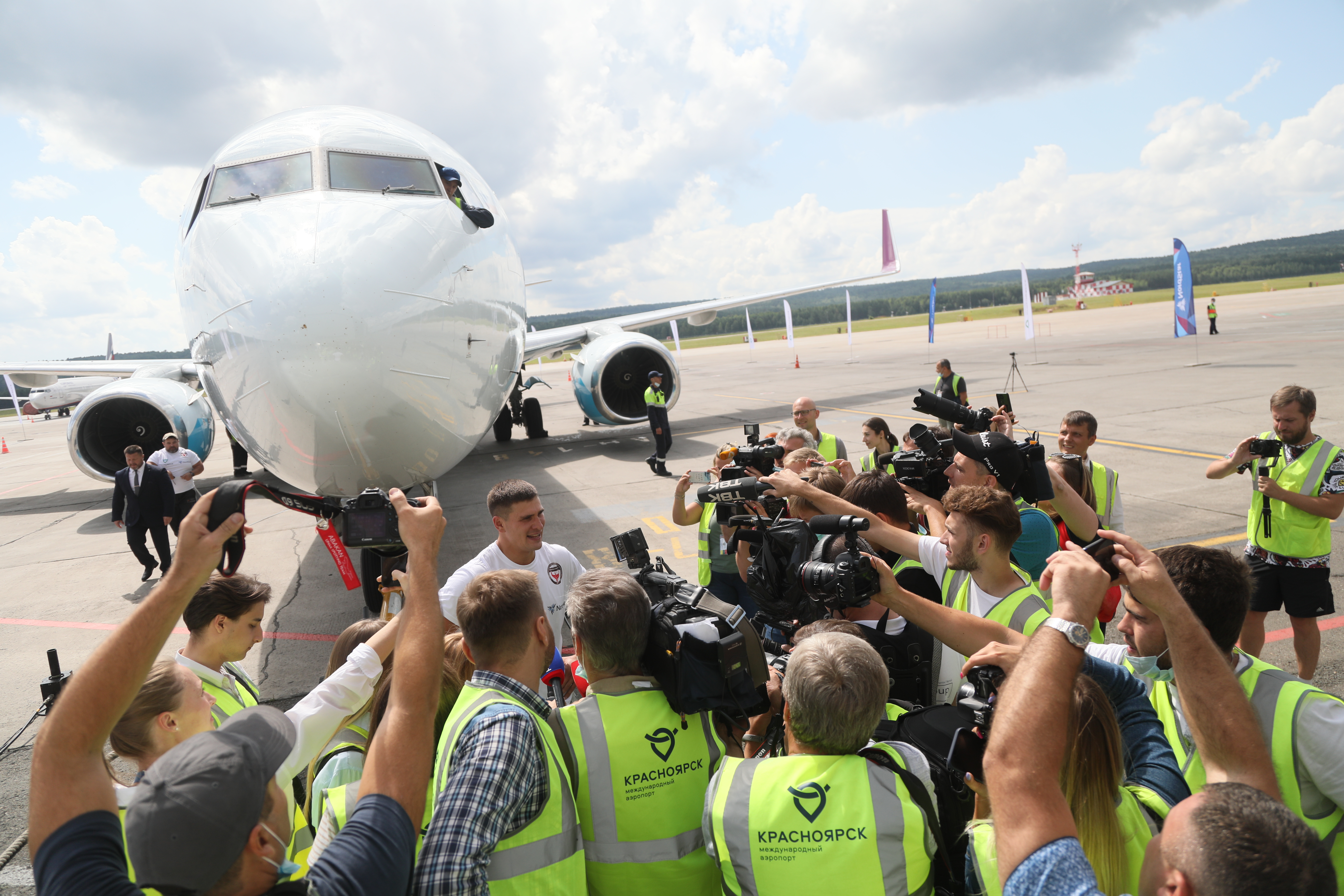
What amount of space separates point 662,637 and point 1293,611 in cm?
469

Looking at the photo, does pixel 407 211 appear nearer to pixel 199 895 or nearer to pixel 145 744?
pixel 145 744

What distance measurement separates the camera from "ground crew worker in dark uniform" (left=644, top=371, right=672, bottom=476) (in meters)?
13.2

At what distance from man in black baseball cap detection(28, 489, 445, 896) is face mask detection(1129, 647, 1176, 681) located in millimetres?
2239

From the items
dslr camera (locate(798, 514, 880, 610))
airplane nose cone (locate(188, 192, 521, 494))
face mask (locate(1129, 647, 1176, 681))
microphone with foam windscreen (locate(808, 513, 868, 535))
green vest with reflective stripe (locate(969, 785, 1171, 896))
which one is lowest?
green vest with reflective stripe (locate(969, 785, 1171, 896))

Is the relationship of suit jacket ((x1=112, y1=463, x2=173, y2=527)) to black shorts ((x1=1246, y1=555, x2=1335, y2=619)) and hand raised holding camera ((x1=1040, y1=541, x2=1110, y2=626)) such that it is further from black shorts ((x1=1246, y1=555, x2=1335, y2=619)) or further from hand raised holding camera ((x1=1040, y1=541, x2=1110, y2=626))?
black shorts ((x1=1246, y1=555, x2=1335, y2=619))

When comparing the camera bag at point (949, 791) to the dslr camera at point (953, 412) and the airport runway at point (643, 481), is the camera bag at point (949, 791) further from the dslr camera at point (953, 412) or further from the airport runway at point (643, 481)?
the airport runway at point (643, 481)

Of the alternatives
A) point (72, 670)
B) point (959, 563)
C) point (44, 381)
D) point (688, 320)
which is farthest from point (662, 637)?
point (44, 381)

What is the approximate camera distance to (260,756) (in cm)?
165

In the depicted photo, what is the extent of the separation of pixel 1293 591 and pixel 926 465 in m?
2.55

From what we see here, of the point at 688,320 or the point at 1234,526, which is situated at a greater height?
the point at 688,320

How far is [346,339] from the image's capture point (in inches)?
212

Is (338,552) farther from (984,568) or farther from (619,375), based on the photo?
(619,375)

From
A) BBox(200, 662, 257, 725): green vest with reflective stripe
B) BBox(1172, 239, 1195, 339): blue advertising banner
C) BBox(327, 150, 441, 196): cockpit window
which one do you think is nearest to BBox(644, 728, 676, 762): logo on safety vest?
BBox(200, 662, 257, 725): green vest with reflective stripe

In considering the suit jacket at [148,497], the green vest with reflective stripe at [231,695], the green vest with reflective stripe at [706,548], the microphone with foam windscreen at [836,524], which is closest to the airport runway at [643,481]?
the suit jacket at [148,497]
